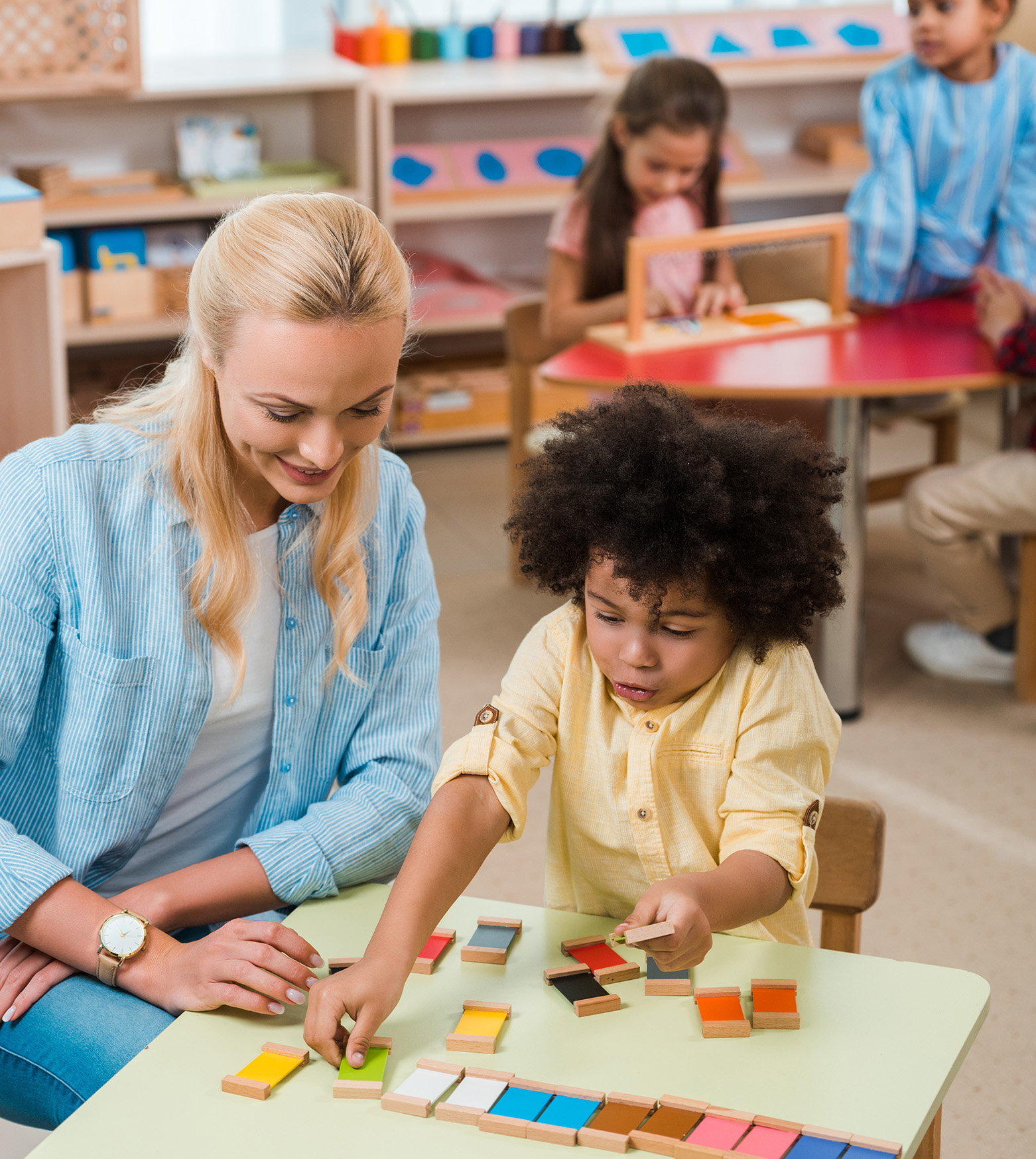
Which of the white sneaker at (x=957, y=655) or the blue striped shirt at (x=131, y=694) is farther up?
the blue striped shirt at (x=131, y=694)

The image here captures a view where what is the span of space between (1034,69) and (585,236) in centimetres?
112

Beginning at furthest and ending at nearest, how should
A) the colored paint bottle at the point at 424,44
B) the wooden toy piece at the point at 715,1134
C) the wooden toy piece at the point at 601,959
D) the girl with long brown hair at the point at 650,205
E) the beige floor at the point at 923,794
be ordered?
1. the colored paint bottle at the point at 424,44
2. the girl with long brown hair at the point at 650,205
3. the beige floor at the point at 923,794
4. the wooden toy piece at the point at 601,959
5. the wooden toy piece at the point at 715,1134

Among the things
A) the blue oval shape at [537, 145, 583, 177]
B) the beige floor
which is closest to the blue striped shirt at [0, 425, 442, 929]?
the beige floor

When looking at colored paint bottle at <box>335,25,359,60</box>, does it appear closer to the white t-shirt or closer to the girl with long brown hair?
the girl with long brown hair

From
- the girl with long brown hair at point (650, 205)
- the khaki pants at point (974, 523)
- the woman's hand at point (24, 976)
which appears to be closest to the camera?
the woman's hand at point (24, 976)

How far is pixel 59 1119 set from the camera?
126 cm

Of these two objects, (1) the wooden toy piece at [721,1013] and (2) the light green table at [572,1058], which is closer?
(2) the light green table at [572,1058]

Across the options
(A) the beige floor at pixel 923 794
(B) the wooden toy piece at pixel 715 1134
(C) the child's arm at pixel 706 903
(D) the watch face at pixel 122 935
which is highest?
(C) the child's arm at pixel 706 903

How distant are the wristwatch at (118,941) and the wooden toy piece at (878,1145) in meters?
0.63

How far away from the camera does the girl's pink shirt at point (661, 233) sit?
3312 mm

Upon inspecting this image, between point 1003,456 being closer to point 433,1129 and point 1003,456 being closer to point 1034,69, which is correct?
point 1034,69

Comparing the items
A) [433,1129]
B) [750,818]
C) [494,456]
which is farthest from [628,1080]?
[494,456]

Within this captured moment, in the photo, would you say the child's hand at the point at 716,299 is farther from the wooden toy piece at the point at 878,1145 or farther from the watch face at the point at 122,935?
the wooden toy piece at the point at 878,1145

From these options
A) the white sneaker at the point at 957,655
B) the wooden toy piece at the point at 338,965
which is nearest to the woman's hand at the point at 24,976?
the wooden toy piece at the point at 338,965
